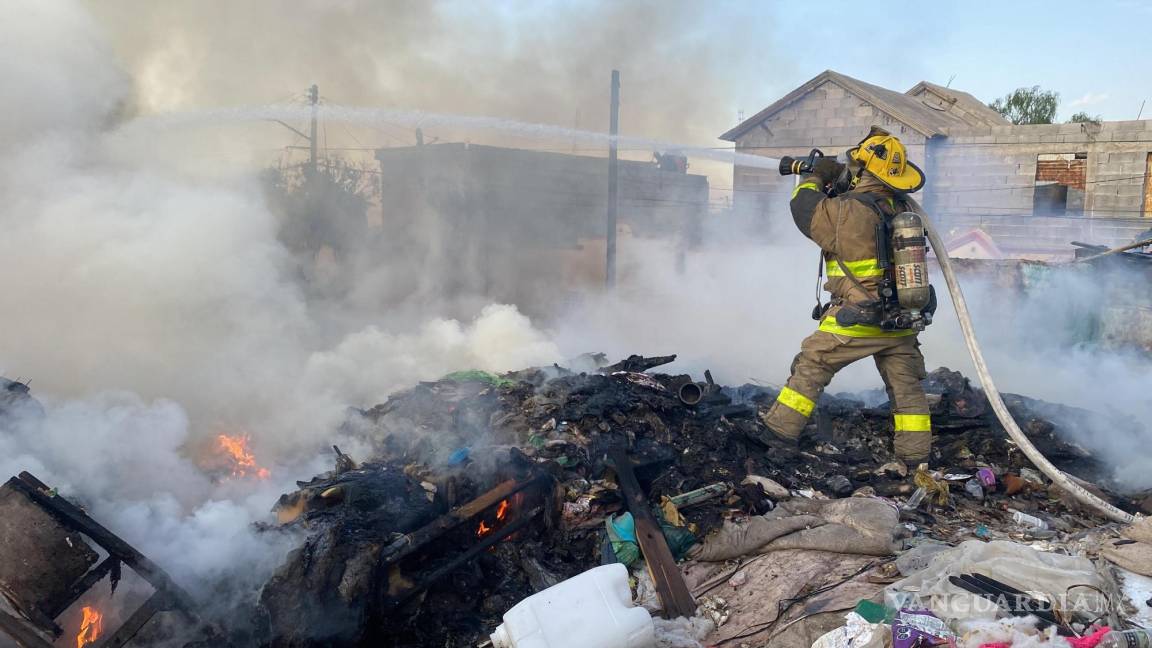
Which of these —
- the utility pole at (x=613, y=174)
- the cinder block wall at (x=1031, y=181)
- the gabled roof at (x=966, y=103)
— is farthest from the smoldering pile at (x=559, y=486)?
the gabled roof at (x=966, y=103)

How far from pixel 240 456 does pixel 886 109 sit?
16060 millimetres

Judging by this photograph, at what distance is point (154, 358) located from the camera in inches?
279

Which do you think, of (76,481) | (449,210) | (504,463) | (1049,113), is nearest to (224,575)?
(76,481)

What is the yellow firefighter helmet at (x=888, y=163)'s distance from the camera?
15.3 feet

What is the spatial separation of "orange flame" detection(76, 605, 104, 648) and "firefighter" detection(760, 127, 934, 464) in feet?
11.5

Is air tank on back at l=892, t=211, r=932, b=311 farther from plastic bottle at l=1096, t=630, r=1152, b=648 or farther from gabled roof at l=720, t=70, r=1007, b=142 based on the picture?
gabled roof at l=720, t=70, r=1007, b=142

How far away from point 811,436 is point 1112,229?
577 inches

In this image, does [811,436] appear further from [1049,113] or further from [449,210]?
[1049,113]

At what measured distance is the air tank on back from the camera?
4.48 m

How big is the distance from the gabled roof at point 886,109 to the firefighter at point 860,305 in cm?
1408

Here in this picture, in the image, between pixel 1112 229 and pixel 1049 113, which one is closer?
pixel 1112 229

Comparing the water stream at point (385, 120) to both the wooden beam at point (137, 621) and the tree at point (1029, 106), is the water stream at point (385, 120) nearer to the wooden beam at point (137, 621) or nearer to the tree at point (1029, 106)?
the wooden beam at point (137, 621)

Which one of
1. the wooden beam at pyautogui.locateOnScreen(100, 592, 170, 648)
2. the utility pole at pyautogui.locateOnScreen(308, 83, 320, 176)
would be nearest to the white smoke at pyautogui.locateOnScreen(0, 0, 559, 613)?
the wooden beam at pyautogui.locateOnScreen(100, 592, 170, 648)

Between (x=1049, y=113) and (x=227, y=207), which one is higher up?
(x=1049, y=113)
